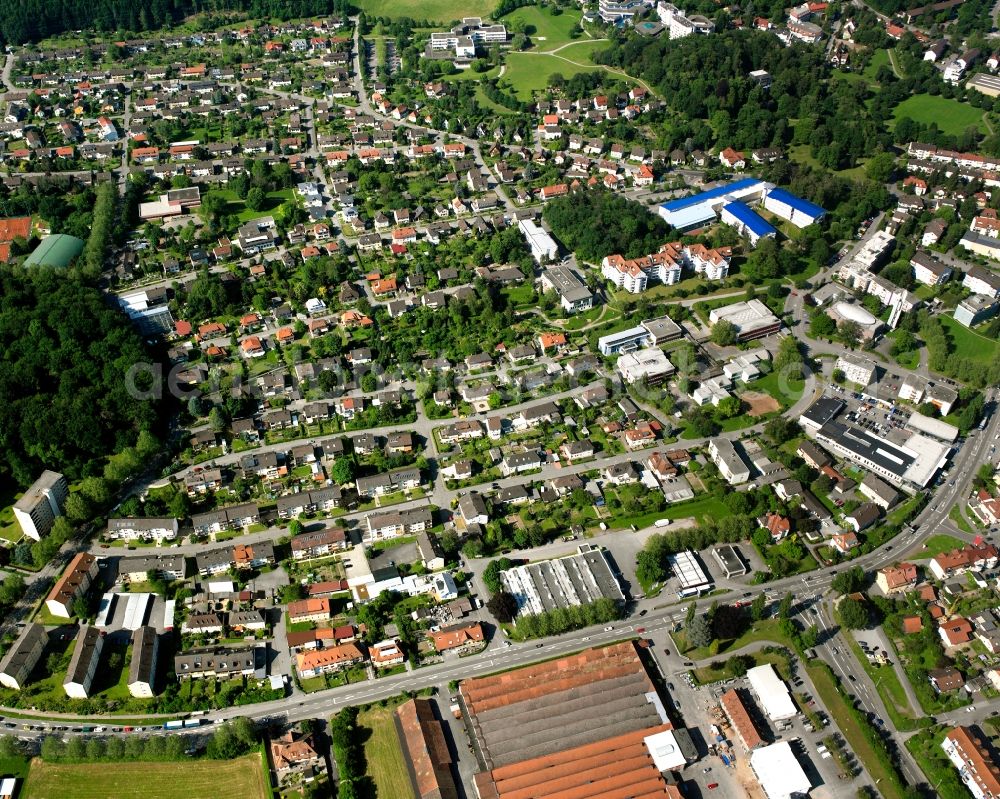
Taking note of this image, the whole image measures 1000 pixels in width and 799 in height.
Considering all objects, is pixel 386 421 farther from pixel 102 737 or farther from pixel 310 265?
pixel 102 737

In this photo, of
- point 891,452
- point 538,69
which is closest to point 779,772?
point 891,452

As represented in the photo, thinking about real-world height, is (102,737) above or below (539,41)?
below

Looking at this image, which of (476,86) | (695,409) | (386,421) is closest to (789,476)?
(695,409)

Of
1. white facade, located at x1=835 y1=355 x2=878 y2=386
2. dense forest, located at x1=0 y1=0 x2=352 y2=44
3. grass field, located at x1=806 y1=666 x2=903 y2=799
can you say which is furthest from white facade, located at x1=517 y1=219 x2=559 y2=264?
dense forest, located at x1=0 y1=0 x2=352 y2=44

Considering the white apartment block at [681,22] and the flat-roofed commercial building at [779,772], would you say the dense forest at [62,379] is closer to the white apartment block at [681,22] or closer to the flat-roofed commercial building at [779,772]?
the flat-roofed commercial building at [779,772]

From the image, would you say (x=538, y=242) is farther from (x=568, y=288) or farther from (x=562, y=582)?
(x=562, y=582)

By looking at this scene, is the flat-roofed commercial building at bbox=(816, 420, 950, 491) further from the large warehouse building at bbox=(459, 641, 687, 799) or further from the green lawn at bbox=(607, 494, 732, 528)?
the large warehouse building at bbox=(459, 641, 687, 799)
